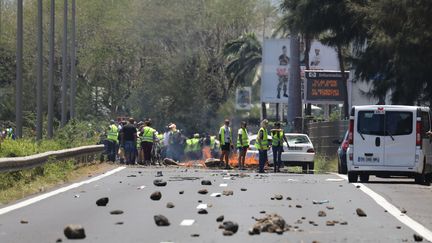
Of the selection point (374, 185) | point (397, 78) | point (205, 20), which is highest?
point (205, 20)

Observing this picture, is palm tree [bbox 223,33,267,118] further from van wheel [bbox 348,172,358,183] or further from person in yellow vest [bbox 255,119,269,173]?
van wheel [bbox 348,172,358,183]

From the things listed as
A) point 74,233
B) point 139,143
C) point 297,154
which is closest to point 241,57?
point 139,143

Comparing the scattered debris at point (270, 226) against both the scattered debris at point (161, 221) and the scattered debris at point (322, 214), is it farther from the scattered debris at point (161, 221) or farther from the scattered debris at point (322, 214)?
the scattered debris at point (322, 214)

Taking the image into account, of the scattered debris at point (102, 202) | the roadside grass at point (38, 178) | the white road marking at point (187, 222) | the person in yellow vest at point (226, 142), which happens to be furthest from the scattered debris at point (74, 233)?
the person in yellow vest at point (226, 142)

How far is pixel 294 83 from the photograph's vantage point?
50344 mm

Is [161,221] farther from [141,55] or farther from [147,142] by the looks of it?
[141,55]

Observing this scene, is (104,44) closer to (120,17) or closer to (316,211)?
(120,17)

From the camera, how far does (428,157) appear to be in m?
27.4

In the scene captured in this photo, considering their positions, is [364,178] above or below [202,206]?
below

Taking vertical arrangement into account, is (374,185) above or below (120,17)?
below

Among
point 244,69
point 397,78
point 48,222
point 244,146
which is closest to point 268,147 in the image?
point 244,146

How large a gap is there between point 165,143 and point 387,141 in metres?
18.8

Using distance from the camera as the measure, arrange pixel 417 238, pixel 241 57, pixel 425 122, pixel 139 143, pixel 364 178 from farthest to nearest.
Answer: pixel 241 57
pixel 139 143
pixel 364 178
pixel 425 122
pixel 417 238

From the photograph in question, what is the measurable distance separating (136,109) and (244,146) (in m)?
32.5
